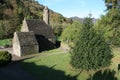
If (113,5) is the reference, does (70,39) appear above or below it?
below

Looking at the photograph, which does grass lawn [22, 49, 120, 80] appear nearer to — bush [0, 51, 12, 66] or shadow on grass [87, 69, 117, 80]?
shadow on grass [87, 69, 117, 80]

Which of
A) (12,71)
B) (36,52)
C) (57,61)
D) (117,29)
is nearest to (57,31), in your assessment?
(36,52)

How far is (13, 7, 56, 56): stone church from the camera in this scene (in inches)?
1881

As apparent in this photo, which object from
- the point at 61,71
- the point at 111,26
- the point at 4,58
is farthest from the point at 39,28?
the point at 61,71

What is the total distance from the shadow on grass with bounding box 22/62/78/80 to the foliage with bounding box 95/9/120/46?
15320 millimetres

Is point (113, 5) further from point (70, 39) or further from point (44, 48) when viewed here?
point (44, 48)

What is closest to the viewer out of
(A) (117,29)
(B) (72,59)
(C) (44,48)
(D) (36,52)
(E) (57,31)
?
(B) (72,59)

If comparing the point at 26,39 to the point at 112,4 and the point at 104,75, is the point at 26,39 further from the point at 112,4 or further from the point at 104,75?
the point at 104,75

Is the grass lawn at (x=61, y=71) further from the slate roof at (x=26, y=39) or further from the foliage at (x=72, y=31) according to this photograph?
the foliage at (x=72, y=31)

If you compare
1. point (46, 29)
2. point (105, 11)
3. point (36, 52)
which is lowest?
point (36, 52)

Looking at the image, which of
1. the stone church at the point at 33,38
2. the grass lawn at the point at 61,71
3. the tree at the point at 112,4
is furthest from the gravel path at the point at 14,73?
the tree at the point at 112,4

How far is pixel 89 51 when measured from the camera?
99.1 feet

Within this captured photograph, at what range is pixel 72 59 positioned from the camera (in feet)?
104

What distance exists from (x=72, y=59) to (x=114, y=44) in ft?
56.1
